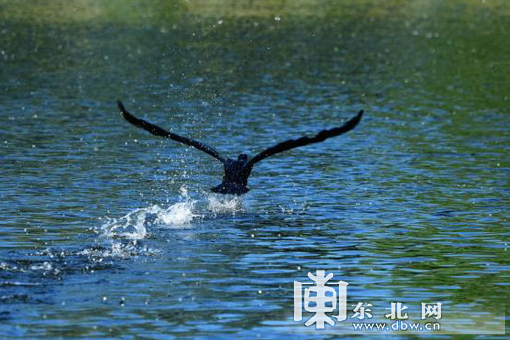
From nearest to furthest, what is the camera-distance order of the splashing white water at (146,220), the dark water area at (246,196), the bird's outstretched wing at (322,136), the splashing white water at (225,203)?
the dark water area at (246,196), the bird's outstretched wing at (322,136), the splashing white water at (146,220), the splashing white water at (225,203)

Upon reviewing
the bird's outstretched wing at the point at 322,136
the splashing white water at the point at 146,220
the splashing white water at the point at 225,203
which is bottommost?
the splashing white water at the point at 146,220

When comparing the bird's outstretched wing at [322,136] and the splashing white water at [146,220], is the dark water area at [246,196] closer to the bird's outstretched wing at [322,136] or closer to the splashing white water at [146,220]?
the splashing white water at [146,220]

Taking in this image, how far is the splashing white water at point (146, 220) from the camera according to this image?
25.2 m

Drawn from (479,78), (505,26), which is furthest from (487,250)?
(505,26)

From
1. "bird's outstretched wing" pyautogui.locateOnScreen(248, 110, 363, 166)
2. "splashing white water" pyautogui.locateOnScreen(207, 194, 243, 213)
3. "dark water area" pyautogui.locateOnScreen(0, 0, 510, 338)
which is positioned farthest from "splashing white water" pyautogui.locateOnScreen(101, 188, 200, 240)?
"bird's outstretched wing" pyautogui.locateOnScreen(248, 110, 363, 166)

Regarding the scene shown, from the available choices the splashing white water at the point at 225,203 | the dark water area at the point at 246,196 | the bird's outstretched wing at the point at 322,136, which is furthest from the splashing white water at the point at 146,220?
the bird's outstretched wing at the point at 322,136

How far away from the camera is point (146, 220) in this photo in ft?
87.5

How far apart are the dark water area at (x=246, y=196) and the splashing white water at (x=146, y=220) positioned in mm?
82

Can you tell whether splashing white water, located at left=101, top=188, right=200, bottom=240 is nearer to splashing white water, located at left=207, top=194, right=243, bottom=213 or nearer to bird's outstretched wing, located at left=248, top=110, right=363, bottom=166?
splashing white water, located at left=207, top=194, right=243, bottom=213

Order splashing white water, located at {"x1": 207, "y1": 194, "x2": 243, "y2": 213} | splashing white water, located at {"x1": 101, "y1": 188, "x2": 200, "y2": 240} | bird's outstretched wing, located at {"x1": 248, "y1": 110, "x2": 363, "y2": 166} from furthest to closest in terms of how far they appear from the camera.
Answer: splashing white water, located at {"x1": 207, "y1": 194, "x2": 243, "y2": 213} < splashing white water, located at {"x1": 101, "y1": 188, "x2": 200, "y2": 240} < bird's outstretched wing, located at {"x1": 248, "y1": 110, "x2": 363, "y2": 166}

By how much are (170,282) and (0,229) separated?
19.4ft

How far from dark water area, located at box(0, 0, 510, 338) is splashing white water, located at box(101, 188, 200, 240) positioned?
82 millimetres

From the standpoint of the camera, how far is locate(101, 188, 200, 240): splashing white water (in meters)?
25.2

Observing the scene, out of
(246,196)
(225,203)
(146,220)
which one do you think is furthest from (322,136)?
(246,196)
